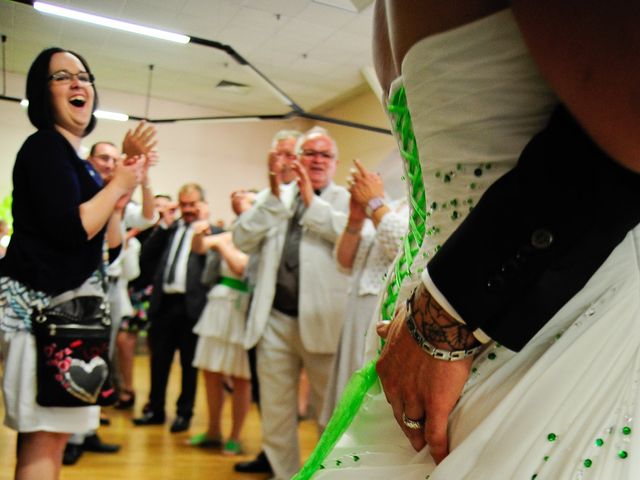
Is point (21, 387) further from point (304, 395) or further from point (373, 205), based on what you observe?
point (304, 395)

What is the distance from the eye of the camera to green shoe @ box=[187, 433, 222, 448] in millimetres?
2875

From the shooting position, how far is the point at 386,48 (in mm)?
753

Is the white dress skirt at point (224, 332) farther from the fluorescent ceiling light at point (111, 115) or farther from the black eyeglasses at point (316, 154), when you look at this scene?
the fluorescent ceiling light at point (111, 115)

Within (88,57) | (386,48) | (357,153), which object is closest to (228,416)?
(357,153)

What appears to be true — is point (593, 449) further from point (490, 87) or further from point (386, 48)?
point (386, 48)

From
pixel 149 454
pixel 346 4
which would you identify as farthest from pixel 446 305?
pixel 149 454

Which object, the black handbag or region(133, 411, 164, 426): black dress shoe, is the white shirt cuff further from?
region(133, 411, 164, 426): black dress shoe

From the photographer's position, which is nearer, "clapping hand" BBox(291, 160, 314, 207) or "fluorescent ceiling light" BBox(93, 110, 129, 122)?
"fluorescent ceiling light" BBox(93, 110, 129, 122)

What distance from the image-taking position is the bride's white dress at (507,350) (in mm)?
479

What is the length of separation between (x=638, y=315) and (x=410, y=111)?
0.27m

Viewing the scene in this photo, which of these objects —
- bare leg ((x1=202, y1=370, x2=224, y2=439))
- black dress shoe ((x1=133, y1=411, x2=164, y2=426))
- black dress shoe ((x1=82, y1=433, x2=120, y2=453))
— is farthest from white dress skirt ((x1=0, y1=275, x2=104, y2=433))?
bare leg ((x1=202, y1=370, x2=224, y2=439))

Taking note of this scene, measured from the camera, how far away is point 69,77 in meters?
1.15

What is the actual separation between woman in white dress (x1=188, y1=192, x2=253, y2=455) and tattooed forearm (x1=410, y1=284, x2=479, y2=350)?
2500 millimetres

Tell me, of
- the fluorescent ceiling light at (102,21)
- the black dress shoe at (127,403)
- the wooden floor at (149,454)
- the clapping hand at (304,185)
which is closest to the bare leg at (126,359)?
the black dress shoe at (127,403)
